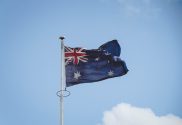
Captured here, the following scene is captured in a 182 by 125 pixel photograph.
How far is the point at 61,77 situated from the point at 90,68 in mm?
1094

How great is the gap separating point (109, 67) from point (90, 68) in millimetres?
607

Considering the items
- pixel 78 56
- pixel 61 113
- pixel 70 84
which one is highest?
pixel 78 56

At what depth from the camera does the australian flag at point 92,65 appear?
606 inches

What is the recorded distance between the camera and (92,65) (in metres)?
15.6

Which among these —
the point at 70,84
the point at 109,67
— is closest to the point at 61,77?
the point at 70,84

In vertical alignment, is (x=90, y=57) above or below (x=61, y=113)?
above

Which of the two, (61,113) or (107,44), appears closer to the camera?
(61,113)

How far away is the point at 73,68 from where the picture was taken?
50.9ft

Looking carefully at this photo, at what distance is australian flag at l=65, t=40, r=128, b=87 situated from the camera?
1540 centimetres

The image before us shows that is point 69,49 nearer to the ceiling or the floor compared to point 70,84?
nearer to the ceiling

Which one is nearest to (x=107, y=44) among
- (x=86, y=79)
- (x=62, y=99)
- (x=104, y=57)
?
(x=104, y=57)

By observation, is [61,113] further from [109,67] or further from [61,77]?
[109,67]

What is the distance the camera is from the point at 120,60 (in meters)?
15.8

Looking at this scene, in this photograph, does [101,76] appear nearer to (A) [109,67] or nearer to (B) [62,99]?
(A) [109,67]
